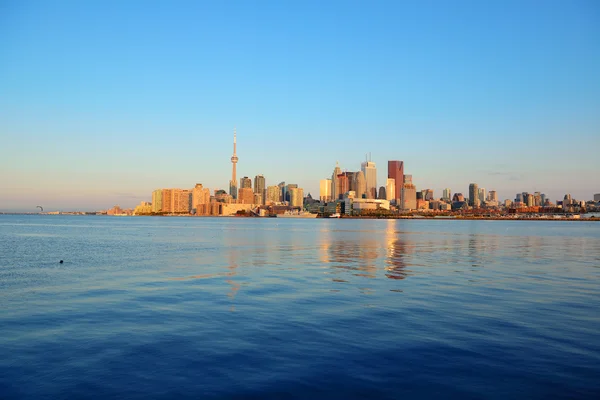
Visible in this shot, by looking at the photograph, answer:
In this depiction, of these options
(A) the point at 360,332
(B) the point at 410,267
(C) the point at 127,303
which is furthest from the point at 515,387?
(B) the point at 410,267

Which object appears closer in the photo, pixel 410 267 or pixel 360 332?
pixel 360 332

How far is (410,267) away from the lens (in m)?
44.9

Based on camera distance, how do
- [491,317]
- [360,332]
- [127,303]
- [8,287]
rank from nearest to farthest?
1. [360,332]
2. [491,317]
3. [127,303]
4. [8,287]

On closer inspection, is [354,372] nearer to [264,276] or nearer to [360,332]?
[360,332]

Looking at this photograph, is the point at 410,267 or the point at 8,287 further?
the point at 410,267

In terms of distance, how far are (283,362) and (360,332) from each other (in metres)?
5.03

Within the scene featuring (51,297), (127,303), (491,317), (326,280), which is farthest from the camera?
(326,280)

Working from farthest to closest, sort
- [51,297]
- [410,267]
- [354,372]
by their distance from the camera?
[410,267], [51,297], [354,372]

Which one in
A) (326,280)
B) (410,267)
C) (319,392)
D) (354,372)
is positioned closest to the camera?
(319,392)

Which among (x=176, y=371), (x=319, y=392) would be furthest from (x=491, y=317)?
(x=176, y=371)

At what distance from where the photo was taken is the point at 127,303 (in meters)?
26.2

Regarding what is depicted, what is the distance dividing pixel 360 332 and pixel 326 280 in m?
15.8

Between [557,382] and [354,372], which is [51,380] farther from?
[557,382]

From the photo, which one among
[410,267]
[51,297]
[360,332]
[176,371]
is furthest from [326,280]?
[176,371]
